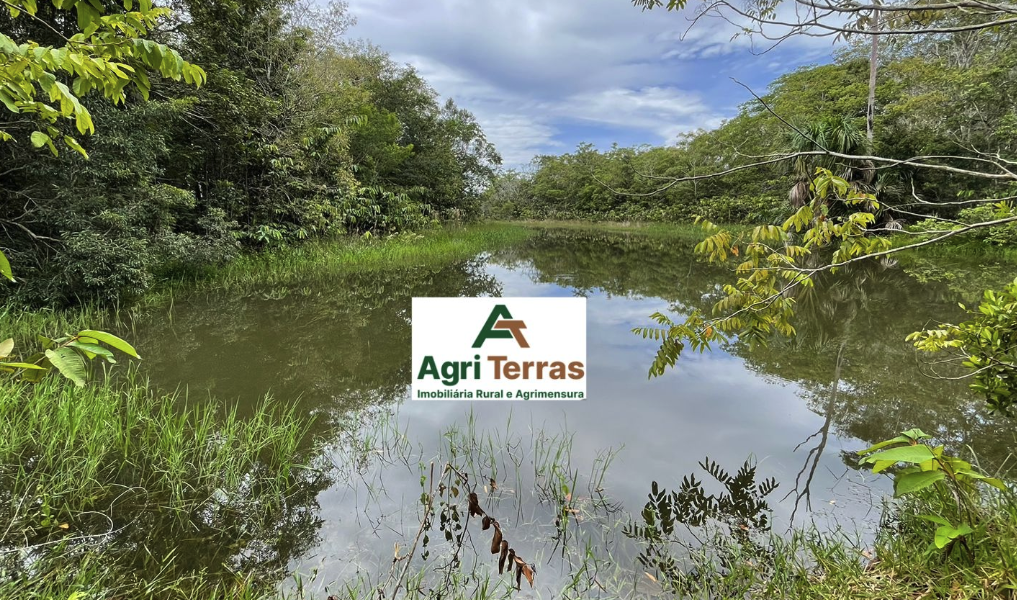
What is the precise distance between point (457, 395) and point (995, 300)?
3.02m

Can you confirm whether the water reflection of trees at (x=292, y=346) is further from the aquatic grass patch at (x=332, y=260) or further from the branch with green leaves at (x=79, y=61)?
the branch with green leaves at (x=79, y=61)

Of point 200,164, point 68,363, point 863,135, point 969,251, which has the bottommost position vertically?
point 68,363

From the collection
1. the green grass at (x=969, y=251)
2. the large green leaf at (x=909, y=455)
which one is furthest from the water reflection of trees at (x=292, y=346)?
the green grass at (x=969, y=251)

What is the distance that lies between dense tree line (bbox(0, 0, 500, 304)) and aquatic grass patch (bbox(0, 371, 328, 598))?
1.50m

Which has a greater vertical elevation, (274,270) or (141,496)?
(274,270)

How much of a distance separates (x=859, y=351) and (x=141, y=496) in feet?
19.0

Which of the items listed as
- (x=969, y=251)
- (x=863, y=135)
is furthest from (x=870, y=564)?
(x=863, y=135)

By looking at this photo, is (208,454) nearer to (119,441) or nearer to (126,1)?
(119,441)

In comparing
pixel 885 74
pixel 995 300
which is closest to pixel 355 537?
pixel 995 300

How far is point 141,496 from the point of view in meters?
2.13

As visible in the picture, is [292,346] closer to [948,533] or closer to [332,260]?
[948,533]

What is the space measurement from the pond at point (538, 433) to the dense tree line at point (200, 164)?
1029mm

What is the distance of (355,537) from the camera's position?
6.66ft

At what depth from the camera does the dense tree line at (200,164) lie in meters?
4.76
